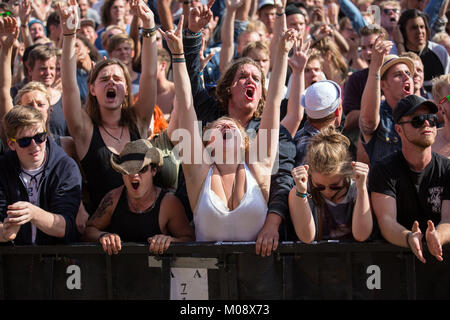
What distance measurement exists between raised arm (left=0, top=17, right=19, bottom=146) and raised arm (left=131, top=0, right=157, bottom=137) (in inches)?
42.1

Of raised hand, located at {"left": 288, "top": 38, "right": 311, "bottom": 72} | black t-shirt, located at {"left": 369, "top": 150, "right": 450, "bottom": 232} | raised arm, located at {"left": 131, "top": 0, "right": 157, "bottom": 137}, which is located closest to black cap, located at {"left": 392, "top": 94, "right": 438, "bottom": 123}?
black t-shirt, located at {"left": 369, "top": 150, "right": 450, "bottom": 232}

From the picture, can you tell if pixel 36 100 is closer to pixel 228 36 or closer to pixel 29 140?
pixel 29 140

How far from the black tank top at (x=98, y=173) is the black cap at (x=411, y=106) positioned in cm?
210

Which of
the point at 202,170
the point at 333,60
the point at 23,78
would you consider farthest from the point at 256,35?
the point at 202,170

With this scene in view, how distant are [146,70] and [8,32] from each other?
4.14ft

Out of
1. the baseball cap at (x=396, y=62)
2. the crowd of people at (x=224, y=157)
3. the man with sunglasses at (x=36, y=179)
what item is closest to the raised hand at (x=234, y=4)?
the crowd of people at (x=224, y=157)

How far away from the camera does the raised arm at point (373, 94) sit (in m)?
5.12

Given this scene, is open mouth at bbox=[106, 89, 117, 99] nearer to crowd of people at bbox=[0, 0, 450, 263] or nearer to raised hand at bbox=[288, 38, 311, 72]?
crowd of people at bbox=[0, 0, 450, 263]

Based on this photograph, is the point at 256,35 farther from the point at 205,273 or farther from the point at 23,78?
the point at 205,273

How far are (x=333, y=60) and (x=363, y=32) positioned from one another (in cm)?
44

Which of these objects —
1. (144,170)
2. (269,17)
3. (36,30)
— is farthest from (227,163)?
(36,30)

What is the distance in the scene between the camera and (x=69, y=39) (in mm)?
5414

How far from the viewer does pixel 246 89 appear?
17.2ft

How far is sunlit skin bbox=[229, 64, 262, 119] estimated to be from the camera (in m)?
5.23
